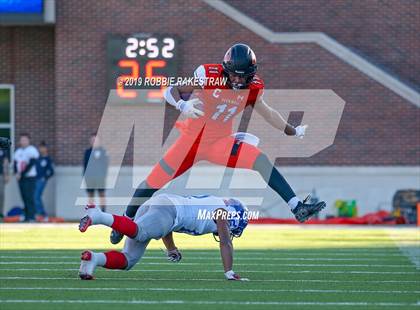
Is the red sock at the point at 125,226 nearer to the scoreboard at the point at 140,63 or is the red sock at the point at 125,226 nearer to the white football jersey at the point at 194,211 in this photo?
the white football jersey at the point at 194,211

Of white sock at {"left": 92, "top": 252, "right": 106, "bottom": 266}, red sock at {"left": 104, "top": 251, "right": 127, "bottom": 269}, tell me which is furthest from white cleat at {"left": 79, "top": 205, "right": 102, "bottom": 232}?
red sock at {"left": 104, "top": 251, "right": 127, "bottom": 269}

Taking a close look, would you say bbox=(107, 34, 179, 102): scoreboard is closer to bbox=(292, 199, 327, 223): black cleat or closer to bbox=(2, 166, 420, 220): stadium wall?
bbox=(2, 166, 420, 220): stadium wall

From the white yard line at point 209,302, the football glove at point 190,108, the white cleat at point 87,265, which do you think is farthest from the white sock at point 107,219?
the football glove at point 190,108

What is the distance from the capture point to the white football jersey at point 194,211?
31.5 ft

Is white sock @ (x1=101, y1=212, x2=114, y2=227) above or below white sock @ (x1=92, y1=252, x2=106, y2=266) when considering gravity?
above

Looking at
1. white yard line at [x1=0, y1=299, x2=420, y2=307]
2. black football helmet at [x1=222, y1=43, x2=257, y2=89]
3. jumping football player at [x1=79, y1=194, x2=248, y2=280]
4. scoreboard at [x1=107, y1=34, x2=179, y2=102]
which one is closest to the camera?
white yard line at [x1=0, y1=299, x2=420, y2=307]

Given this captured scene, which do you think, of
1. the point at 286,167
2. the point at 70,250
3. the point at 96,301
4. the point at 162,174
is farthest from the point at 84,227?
the point at 286,167

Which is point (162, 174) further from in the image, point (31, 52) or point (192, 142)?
point (31, 52)

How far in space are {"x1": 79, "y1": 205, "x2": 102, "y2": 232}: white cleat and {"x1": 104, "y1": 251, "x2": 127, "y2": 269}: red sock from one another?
47 centimetres

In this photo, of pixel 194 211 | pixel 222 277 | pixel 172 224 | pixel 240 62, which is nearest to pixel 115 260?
pixel 172 224

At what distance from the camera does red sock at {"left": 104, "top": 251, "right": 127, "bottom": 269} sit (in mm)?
9375

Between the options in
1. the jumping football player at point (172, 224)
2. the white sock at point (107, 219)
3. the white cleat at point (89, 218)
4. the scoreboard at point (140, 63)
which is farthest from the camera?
the scoreboard at point (140, 63)

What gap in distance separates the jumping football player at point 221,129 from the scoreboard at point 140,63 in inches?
501

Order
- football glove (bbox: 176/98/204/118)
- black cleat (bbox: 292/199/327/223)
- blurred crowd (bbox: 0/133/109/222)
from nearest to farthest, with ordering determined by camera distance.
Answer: black cleat (bbox: 292/199/327/223)
football glove (bbox: 176/98/204/118)
blurred crowd (bbox: 0/133/109/222)
